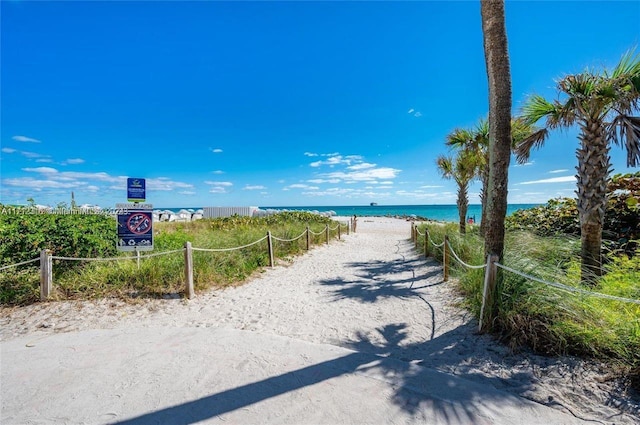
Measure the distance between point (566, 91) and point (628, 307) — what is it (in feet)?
11.9

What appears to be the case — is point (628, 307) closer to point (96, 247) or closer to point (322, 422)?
point (322, 422)

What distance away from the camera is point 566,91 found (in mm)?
5180

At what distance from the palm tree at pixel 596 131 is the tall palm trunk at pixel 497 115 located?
171 cm

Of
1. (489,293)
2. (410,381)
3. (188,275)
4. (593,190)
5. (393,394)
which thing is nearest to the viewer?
(393,394)

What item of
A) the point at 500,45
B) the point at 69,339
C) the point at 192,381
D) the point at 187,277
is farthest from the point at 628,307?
the point at 69,339

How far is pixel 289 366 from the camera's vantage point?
3363 millimetres

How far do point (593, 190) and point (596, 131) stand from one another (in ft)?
3.37

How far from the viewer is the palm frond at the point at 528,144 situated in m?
6.45

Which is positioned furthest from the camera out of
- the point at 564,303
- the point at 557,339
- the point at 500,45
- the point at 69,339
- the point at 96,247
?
the point at 96,247

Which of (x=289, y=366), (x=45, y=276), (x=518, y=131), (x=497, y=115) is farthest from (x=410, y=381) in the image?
(x=518, y=131)

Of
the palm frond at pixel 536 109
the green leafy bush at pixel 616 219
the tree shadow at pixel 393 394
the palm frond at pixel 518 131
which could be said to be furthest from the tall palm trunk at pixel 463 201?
the tree shadow at pixel 393 394

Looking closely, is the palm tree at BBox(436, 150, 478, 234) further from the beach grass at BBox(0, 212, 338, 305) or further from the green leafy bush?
the beach grass at BBox(0, 212, 338, 305)

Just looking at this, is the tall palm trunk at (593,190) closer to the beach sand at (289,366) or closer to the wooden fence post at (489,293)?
the wooden fence post at (489,293)

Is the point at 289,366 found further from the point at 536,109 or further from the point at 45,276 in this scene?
the point at 536,109
